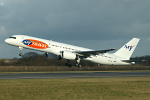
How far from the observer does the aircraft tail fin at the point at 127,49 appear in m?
57.6

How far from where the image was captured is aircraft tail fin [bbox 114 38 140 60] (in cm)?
5762

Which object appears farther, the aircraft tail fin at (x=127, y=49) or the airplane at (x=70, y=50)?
the aircraft tail fin at (x=127, y=49)

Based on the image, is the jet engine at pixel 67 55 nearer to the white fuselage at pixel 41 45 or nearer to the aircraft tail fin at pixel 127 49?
Result: the white fuselage at pixel 41 45

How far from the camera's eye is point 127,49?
2303 inches

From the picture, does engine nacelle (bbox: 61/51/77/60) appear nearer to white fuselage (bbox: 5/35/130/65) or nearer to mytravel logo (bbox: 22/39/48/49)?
white fuselage (bbox: 5/35/130/65)

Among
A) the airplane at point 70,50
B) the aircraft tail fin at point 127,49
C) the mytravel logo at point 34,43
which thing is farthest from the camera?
the aircraft tail fin at point 127,49

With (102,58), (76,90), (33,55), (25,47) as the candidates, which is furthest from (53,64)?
(76,90)

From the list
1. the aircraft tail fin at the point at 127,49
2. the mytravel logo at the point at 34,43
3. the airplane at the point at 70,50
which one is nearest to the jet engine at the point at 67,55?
the airplane at the point at 70,50

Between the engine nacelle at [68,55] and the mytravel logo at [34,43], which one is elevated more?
the mytravel logo at [34,43]

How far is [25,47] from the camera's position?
45.3 metres

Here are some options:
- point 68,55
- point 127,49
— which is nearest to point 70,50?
point 68,55

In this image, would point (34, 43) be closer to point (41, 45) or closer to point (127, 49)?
point (41, 45)

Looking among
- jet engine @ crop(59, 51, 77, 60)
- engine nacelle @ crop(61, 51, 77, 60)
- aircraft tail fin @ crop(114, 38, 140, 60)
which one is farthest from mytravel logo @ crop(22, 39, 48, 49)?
aircraft tail fin @ crop(114, 38, 140, 60)

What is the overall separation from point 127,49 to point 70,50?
675 inches
